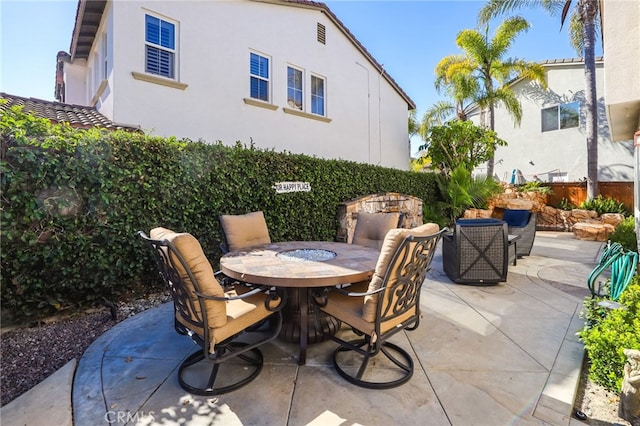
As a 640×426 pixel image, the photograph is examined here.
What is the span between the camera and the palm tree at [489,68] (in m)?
11.6

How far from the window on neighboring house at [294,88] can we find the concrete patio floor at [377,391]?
671 centimetres

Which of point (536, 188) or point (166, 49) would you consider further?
point (536, 188)

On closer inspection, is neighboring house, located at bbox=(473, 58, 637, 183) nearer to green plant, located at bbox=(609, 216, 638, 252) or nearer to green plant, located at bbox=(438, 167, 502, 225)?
green plant, located at bbox=(438, 167, 502, 225)

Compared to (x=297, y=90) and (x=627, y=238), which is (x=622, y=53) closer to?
(x=627, y=238)

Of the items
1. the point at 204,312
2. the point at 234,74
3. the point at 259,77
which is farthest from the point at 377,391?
the point at 259,77

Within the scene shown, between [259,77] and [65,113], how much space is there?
13.9 ft

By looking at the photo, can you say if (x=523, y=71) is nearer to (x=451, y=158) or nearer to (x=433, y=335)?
(x=451, y=158)

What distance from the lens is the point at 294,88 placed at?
332 inches

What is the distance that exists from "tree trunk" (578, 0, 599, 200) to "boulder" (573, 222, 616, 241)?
7.24 feet

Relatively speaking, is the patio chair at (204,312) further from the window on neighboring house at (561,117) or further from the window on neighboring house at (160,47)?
the window on neighboring house at (561,117)

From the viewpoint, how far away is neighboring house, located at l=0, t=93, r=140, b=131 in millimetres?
5027

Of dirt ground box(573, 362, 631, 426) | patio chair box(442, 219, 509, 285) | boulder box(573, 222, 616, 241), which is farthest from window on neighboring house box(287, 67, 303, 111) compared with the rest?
boulder box(573, 222, 616, 241)

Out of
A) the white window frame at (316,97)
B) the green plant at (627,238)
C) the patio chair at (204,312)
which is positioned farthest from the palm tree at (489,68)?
the patio chair at (204,312)

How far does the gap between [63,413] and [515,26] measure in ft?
52.6
